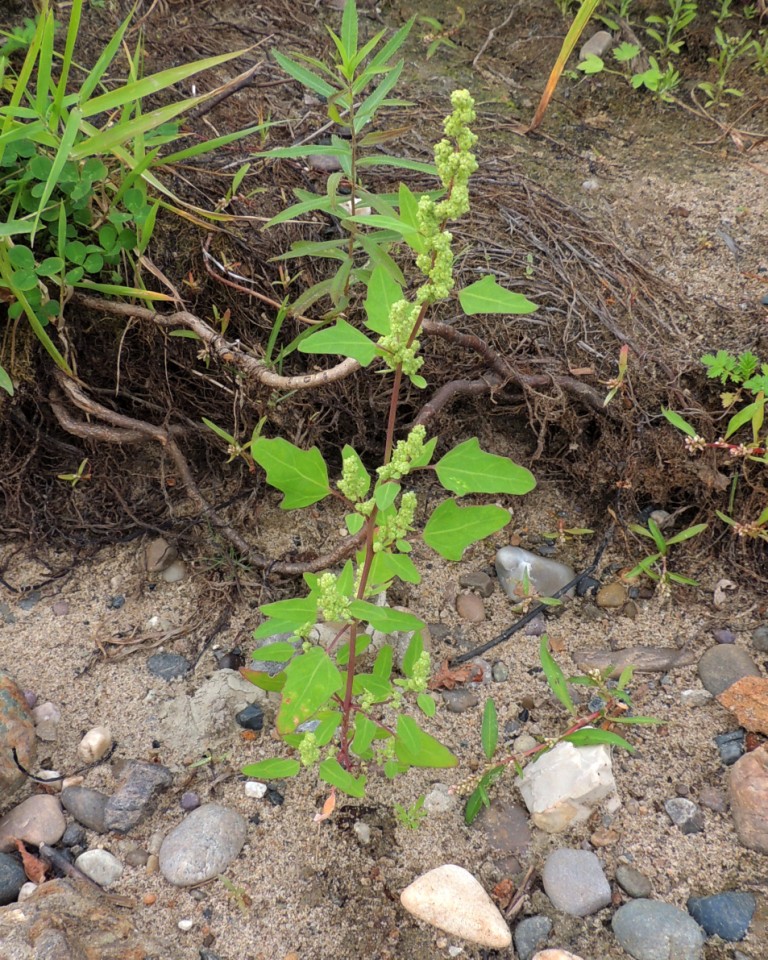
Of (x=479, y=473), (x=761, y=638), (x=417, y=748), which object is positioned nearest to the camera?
(x=479, y=473)

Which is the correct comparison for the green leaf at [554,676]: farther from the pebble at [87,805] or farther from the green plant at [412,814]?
the pebble at [87,805]

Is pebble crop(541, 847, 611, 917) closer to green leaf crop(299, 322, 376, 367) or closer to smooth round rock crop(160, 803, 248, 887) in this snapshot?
smooth round rock crop(160, 803, 248, 887)

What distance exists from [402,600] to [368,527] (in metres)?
0.93

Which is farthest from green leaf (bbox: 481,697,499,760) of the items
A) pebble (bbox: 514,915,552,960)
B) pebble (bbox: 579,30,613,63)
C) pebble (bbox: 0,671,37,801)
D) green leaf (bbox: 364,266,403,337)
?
pebble (bbox: 579,30,613,63)

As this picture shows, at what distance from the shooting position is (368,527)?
151 cm

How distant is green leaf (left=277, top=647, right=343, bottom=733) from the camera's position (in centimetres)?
138

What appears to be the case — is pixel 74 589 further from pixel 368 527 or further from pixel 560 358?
pixel 560 358

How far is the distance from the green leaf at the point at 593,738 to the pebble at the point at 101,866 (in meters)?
1.08

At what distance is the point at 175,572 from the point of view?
2447mm

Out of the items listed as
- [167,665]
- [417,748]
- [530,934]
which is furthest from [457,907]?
[167,665]

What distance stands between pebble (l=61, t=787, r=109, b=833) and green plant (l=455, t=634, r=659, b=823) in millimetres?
858

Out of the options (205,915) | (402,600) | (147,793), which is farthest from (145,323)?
(205,915)

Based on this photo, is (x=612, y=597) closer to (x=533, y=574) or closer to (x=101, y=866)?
(x=533, y=574)

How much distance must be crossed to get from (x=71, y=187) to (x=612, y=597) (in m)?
1.90
